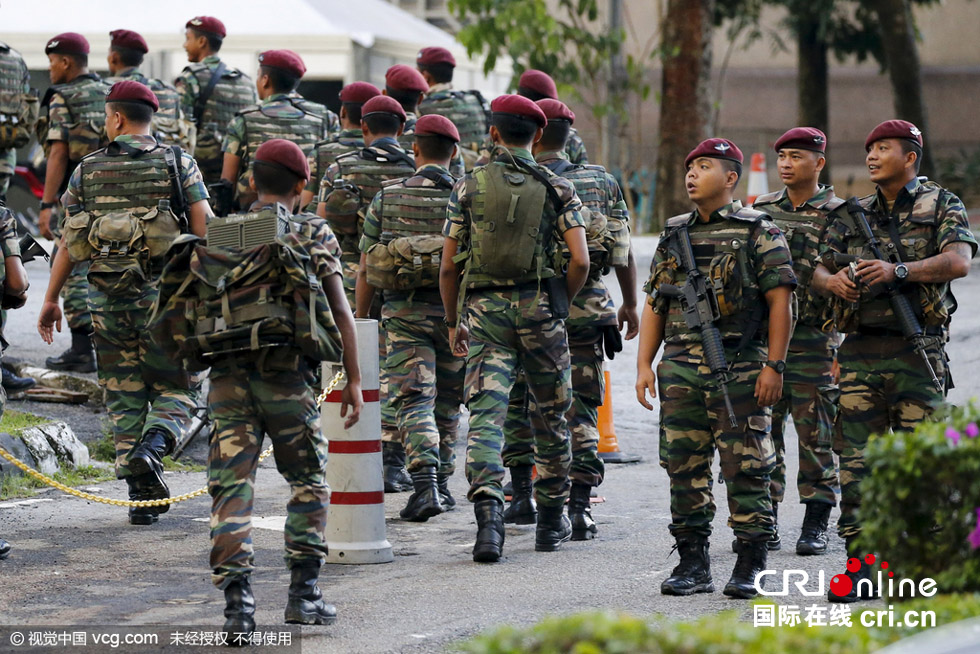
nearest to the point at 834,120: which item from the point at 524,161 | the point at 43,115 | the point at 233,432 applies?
the point at 43,115

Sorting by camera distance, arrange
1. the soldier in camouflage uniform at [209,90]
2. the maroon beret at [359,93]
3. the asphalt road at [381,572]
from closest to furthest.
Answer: the asphalt road at [381,572], the maroon beret at [359,93], the soldier in camouflage uniform at [209,90]

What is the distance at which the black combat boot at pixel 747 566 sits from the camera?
21.0ft

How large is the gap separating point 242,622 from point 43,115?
613 cm

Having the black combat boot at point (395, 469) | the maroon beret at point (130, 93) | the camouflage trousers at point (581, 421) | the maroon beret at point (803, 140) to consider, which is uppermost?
the maroon beret at point (130, 93)

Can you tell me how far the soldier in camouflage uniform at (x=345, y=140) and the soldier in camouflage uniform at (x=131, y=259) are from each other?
1.69 meters

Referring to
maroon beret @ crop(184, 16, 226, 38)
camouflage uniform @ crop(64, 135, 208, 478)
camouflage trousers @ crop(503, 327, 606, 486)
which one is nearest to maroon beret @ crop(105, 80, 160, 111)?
camouflage uniform @ crop(64, 135, 208, 478)

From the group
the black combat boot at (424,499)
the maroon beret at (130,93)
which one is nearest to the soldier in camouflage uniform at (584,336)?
the black combat boot at (424,499)

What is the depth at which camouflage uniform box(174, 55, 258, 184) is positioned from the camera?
442 inches

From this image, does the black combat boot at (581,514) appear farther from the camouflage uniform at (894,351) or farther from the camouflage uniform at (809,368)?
the camouflage uniform at (894,351)

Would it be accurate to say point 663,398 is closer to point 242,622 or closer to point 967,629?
point 242,622

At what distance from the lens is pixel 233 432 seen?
573cm

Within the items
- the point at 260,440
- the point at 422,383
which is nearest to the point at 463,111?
the point at 422,383

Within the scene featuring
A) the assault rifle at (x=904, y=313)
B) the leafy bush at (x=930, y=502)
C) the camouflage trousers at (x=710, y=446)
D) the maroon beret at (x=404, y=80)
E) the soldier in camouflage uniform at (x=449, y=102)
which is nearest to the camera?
the leafy bush at (x=930, y=502)

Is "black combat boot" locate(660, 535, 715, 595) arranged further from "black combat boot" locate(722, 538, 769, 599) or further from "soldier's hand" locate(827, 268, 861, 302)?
"soldier's hand" locate(827, 268, 861, 302)
